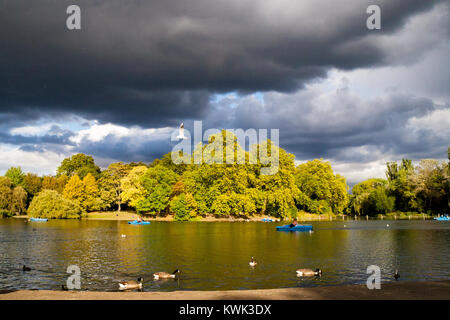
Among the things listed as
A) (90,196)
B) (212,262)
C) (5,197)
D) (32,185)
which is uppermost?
(32,185)

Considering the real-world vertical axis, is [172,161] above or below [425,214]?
above

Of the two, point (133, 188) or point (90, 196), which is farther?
point (90, 196)

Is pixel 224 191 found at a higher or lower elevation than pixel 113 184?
lower

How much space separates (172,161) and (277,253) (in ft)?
299

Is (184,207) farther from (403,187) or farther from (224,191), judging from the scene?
(403,187)

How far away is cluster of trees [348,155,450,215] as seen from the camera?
108 m

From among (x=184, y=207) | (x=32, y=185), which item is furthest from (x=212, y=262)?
(x=32, y=185)

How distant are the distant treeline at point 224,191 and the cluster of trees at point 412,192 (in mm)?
212

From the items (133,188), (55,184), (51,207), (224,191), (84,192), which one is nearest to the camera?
(51,207)

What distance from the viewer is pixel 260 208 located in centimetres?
9912

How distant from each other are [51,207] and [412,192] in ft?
307

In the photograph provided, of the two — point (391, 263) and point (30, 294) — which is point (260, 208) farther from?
point (30, 294)

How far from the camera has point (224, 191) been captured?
94.0 m

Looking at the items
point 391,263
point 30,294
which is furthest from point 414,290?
point 391,263
